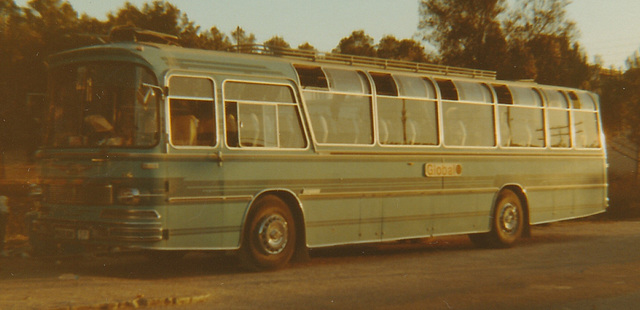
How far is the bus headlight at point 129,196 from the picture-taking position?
35.3 ft

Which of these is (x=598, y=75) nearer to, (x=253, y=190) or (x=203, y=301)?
(x=253, y=190)

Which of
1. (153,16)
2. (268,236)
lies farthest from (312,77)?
(153,16)

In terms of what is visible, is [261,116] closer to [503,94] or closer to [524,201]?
[503,94]

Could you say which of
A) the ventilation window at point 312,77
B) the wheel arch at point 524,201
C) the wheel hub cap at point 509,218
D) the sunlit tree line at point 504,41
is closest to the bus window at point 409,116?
the ventilation window at point 312,77

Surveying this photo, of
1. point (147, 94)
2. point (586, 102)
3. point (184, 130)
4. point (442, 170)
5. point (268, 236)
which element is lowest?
point (268, 236)

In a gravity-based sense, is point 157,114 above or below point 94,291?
above

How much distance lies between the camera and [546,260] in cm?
1406

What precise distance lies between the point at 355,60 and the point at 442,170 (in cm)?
243

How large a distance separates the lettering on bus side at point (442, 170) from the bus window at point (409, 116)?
0.40 metres

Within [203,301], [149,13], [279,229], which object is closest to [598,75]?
[149,13]

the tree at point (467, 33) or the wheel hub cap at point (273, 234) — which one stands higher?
the tree at point (467, 33)

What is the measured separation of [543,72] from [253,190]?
3411 cm

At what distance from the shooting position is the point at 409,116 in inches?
584

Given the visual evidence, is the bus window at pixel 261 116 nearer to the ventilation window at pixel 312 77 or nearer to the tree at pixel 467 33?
the ventilation window at pixel 312 77
